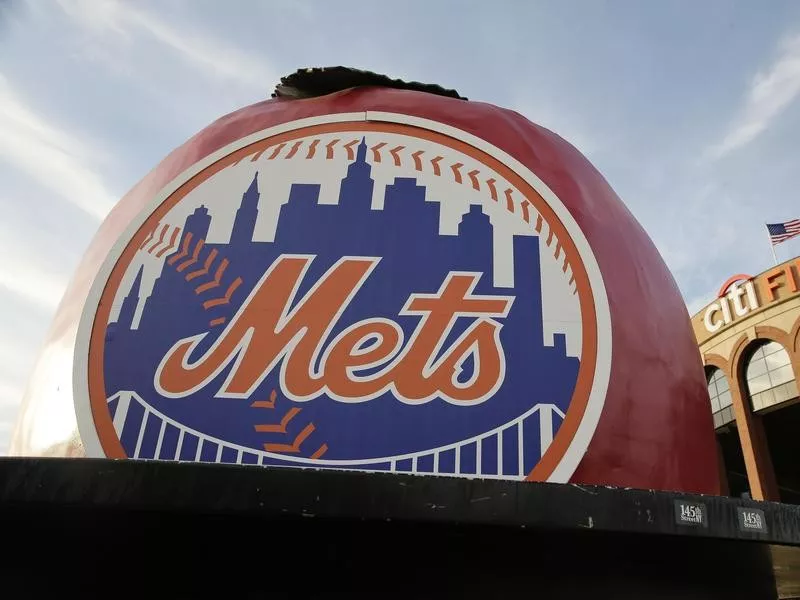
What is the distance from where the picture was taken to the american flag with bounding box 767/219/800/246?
21.2 m

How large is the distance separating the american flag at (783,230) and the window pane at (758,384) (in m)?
4.27

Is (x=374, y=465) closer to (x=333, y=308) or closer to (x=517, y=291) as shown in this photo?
(x=333, y=308)

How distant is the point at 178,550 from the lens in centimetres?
371

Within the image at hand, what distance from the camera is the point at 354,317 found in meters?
5.06

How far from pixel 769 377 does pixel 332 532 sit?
20096mm

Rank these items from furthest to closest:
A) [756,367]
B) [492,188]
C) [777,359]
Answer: [756,367] < [777,359] < [492,188]

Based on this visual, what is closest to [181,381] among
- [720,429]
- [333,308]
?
[333,308]

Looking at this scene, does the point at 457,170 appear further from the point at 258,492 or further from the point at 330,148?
the point at 258,492

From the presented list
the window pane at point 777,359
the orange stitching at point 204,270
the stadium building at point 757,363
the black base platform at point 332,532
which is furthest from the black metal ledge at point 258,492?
the window pane at point 777,359

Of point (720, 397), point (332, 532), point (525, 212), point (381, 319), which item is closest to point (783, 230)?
point (720, 397)

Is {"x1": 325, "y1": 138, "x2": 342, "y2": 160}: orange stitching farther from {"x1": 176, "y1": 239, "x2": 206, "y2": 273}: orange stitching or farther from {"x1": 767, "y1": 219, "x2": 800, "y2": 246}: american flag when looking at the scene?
{"x1": 767, "y1": 219, "x2": 800, "y2": 246}: american flag

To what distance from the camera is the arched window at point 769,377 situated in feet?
64.3

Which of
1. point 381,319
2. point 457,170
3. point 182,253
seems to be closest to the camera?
point 381,319

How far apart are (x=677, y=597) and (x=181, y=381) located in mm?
3607
